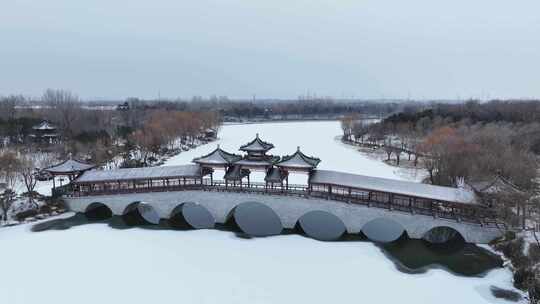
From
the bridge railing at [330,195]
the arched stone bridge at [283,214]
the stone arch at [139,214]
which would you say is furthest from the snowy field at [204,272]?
the bridge railing at [330,195]

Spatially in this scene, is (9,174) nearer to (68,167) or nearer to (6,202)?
(6,202)

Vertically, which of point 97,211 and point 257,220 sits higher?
point 97,211

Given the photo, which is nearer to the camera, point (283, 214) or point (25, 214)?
point (283, 214)

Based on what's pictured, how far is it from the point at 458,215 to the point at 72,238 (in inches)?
881

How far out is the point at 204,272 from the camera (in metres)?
17.6

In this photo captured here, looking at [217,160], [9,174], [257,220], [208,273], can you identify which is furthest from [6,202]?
[257,220]

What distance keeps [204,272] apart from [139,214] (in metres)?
11.1

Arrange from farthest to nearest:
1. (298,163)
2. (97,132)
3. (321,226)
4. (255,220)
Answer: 1. (97,132)
2. (255,220)
3. (321,226)
4. (298,163)

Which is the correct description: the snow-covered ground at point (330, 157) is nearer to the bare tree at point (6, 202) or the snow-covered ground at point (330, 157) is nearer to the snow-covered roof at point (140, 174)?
the snow-covered roof at point (140, 174)

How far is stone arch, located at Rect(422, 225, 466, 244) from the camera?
2180 centimetres

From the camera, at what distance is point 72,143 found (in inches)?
1566

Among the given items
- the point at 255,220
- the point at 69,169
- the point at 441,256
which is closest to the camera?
the point at 441,256

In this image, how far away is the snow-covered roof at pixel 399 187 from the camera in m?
21.2

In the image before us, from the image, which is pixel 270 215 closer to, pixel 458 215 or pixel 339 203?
pixel 339 203
